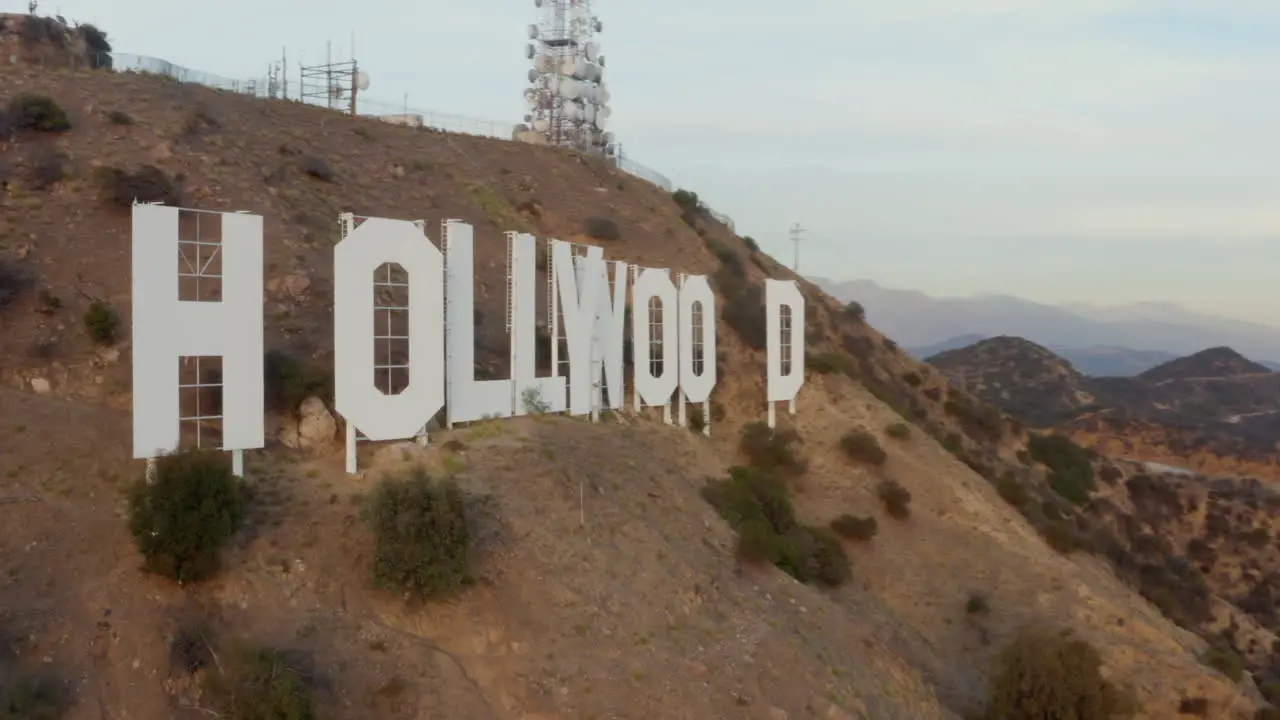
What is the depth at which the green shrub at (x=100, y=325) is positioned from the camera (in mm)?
22344

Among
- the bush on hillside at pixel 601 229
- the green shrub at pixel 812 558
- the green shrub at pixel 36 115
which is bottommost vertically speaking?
the green shrub at pixel 812 558

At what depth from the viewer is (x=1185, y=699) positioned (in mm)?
25703

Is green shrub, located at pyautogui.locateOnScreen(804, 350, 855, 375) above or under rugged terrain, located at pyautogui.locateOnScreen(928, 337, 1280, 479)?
above

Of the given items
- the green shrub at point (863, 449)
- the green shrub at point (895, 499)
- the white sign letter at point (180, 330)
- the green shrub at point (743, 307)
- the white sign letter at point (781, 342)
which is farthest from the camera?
the green shrub at point (743, 307)

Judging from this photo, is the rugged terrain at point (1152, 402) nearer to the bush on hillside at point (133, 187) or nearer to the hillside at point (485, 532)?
the hillside at point (485, 532)

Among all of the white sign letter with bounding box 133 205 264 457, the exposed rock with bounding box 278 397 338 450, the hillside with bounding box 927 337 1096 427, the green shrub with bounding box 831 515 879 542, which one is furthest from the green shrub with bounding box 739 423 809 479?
the hillside with bounding box 927 337 1096 427

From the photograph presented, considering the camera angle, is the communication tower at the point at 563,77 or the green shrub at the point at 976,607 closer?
the green shrub at the point at 976,607

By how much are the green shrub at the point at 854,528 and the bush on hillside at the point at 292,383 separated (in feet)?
53.5

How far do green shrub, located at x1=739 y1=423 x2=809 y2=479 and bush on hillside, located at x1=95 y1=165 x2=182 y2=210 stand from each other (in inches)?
749

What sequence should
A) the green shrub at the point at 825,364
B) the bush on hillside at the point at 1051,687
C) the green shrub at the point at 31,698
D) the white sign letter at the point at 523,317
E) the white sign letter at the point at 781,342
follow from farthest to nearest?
the green shrub at the point at 825,364
the white sign letter at the point at 781,342
the white sign letter at the point at 523,317
the bush on hillside at the point at 1051,687
the green shrub at the point at 31,698

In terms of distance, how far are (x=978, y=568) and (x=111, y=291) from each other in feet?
82.6

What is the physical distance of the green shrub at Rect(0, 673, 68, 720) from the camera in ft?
46.0

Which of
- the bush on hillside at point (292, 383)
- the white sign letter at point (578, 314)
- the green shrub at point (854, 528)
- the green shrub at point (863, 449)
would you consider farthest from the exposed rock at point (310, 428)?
the green shrub at point (863, 449)

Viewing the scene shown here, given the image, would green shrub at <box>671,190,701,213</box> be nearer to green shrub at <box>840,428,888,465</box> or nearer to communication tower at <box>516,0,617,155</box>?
communication tower at <box>516,0,617,155</box>
